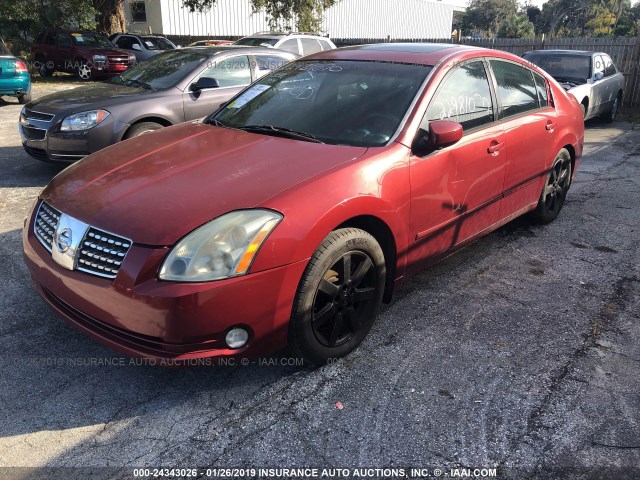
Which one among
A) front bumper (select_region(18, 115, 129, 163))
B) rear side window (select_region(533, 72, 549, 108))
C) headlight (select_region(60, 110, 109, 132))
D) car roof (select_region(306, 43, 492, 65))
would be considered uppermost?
car roof (select_region(306, 43, 492, 65))

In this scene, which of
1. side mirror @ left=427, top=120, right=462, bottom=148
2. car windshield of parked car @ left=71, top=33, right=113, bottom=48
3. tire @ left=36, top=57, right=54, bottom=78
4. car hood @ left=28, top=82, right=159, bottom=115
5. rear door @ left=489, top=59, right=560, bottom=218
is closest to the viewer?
side mirror @ left=427, top=120, right=462, bottom=148

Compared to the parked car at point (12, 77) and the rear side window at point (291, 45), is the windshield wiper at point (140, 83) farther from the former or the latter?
the parked car at point (12, 77)

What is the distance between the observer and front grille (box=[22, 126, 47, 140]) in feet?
20.6

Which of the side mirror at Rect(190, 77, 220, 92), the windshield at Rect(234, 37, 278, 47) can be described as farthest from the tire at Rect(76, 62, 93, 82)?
the side mirror at Rect(190, 77, 220, 92)

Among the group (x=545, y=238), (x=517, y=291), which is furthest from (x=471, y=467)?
(x=545, y=238)

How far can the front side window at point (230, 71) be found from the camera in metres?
7.15

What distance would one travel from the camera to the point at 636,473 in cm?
230

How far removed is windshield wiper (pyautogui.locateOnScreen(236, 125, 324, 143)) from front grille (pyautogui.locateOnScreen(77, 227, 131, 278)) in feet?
4.23

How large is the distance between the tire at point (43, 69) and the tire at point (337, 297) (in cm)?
1971

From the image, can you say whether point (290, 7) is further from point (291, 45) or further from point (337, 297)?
point (337, 297)

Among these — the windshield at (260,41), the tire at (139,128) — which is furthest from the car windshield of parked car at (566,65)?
the tire at (139,128)

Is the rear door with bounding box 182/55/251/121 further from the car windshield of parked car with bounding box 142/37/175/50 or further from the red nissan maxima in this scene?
the car windshield of parked car with bounding box 142/37/175/50

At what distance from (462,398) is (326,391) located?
0.69m

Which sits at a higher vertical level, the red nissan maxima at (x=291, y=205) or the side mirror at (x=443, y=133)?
the side mirror at (x=443, y=133)
